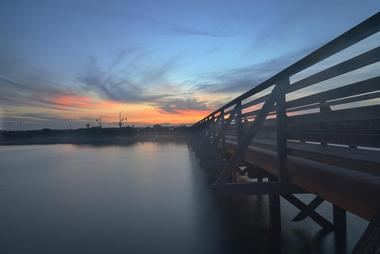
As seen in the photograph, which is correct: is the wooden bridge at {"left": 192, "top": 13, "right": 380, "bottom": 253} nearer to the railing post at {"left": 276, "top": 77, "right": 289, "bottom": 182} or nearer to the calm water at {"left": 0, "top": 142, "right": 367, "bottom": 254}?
the railing post at {"left": 276, "top": 77, "right": 289, "bottom": 182}

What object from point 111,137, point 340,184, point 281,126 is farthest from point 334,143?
point 111,137

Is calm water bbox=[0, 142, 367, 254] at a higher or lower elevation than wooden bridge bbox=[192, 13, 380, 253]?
lower

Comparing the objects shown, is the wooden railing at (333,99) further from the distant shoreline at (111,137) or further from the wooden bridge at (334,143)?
the distant shoreline at (111,137)

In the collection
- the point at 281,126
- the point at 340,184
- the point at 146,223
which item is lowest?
the point at 146,223

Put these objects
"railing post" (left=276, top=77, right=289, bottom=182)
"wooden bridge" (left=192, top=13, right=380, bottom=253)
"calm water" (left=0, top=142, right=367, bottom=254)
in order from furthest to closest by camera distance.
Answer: "calm water" (left=0, top=142, right=367, bottom=254) < "railing post" (left=276, top=77, right=289, bottom=182) < "wooden bridge" (left=192, top=13, right=380, bottom=253)

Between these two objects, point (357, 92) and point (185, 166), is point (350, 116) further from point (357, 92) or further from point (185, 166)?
point (185, 166)

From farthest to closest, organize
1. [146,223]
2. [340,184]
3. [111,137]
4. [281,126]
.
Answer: [111,137] < [146,223] < [281,126] < [340,184]

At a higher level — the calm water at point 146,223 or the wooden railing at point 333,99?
the wooden railing at point 333,99

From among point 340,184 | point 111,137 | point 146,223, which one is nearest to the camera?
point 340,184

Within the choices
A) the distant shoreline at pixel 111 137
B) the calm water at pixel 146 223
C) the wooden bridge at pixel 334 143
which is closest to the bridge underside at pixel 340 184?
the wooden bridge at pixel 334 143

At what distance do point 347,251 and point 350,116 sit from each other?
310 cm

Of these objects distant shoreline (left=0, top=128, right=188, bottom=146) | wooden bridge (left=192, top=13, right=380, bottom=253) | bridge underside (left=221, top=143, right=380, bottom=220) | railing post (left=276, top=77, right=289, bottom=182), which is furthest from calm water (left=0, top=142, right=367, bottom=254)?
distant shoreline (left=0, top=128, right=188, bottom=146)

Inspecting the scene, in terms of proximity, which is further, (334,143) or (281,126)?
(281,126)

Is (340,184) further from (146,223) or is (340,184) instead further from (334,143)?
(146,223)
